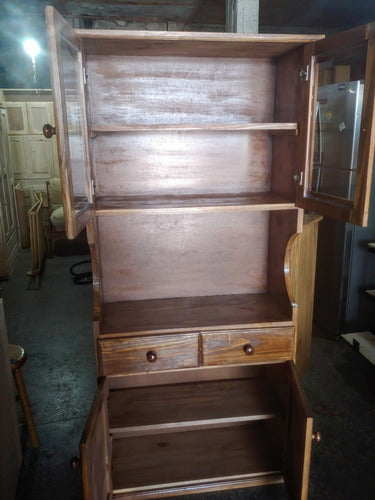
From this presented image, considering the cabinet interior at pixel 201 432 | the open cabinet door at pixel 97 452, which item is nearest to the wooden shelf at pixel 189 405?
the cabinet interior at pixel 201 432

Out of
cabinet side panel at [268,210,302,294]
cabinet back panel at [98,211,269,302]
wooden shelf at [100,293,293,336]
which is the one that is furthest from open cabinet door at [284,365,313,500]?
cabinet back panel at [98,211,269,302]

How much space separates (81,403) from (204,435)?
98cm

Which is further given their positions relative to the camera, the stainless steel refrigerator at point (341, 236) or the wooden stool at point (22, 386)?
the stainless steel refrigerator at point (341, 236)

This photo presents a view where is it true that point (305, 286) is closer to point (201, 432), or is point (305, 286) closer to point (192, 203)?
point (201, 432)

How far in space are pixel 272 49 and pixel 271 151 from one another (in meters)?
0.43

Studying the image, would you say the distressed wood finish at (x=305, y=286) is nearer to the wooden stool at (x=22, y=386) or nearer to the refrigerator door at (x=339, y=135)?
the refrigerator door at (x=339, y=135)

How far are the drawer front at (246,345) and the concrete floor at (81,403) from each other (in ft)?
2.52

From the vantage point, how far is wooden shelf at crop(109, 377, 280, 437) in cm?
182

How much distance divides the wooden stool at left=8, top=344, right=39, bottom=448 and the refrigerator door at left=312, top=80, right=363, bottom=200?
2.04 meters

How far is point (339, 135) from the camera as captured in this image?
9.45 ft

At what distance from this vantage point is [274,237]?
1.87 meters

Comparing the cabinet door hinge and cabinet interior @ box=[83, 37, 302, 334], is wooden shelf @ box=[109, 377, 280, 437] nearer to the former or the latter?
cabinet interior @ box=[83, 37, 302, 334]

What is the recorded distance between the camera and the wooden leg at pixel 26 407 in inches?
86.8

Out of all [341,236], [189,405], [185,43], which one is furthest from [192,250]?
Answer: [341,236]
